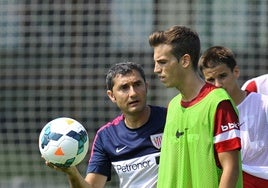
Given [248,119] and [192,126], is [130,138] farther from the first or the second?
[192,126]

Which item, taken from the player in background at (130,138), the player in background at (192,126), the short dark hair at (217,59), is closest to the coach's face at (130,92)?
the player in background at (130,138)

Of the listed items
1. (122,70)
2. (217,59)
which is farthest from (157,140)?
(217,59)

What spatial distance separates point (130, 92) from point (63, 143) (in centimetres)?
69

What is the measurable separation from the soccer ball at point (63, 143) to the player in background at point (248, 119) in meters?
1.04

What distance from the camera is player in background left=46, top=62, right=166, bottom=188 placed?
6500 millimetres

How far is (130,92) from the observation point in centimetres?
649

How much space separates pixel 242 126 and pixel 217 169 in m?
1.19

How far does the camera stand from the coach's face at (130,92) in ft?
21.2

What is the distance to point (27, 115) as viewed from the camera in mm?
11594

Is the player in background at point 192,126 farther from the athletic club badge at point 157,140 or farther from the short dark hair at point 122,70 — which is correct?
the short dark hair at point 122,70

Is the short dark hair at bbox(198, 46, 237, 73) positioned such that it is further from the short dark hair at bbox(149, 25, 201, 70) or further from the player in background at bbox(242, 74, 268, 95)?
the short dark hair at bbox(149, 25, 201, 70)

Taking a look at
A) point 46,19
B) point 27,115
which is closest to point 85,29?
point 46,19

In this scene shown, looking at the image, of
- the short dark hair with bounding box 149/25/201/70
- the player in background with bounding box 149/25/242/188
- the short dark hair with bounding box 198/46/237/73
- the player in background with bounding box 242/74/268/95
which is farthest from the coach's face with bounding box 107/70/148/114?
the player in background with bounding box 242/74/268/95

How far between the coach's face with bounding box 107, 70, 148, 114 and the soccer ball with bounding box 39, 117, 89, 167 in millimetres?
440
